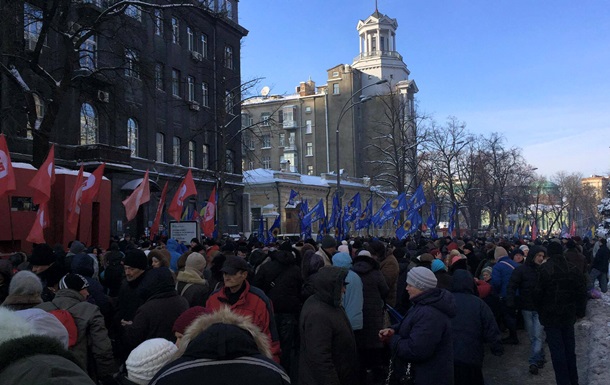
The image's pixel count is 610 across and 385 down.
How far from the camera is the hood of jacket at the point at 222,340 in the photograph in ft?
7.79

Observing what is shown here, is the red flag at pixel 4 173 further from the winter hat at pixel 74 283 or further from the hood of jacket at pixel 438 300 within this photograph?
the hood of jacket at pixel 438 300

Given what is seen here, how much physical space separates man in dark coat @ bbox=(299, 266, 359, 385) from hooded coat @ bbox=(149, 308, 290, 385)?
7.93ft

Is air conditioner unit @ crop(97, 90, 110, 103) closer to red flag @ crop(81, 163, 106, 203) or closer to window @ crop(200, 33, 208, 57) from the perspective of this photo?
window @ crop(200, 33, 208, 57)

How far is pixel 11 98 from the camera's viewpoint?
23.8 m

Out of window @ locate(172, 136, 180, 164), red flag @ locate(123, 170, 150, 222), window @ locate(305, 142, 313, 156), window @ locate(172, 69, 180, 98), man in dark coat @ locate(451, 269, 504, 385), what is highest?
window @ locate(305, 142, 313, 156)

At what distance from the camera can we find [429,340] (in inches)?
187

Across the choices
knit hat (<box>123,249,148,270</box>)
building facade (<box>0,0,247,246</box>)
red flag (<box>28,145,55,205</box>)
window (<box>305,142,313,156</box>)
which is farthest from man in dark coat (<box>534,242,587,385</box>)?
window (<box>305,142,313,156</box>)

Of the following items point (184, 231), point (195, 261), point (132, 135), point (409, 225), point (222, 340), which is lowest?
point (222, 340)

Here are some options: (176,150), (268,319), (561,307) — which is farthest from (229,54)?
(268,319)

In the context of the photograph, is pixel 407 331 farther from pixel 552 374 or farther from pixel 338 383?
pixel 552 374

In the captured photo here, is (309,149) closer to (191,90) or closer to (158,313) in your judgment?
(191,90)

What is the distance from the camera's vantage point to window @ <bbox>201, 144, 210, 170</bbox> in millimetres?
40412

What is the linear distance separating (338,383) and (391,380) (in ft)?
2.33

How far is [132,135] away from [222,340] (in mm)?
32692
